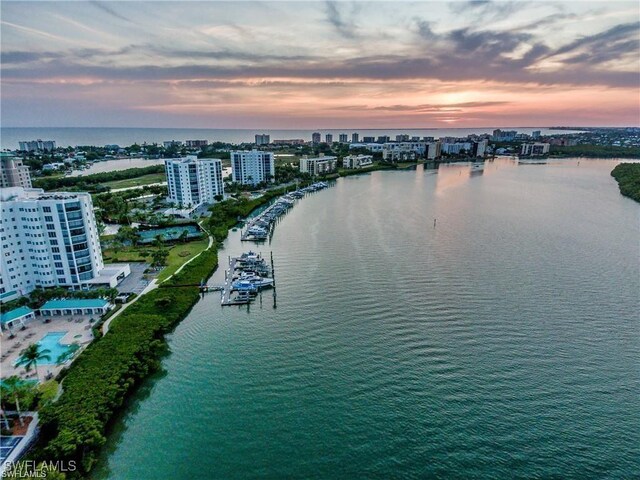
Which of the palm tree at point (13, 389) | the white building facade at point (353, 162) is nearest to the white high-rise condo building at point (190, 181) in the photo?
the palm tree at point (13, 389)

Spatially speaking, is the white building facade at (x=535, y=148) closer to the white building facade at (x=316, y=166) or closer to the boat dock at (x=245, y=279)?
the white building facade at (x=316, y=166)

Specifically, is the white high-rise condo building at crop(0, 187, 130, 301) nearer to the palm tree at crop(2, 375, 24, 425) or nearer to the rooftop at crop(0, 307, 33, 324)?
the rooftop at crop(0, 307, 33, 324)

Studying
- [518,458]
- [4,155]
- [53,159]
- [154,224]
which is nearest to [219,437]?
[518,458]

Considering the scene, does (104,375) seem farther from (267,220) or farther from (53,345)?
(267,220)

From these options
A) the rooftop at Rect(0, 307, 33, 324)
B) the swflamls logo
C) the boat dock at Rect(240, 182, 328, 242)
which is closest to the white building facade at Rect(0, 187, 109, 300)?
the rooftop at Rect(0, 307, 33, 324)

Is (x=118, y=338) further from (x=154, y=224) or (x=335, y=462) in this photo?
(x=154, y=224)

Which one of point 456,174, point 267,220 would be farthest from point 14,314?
point 456,174
